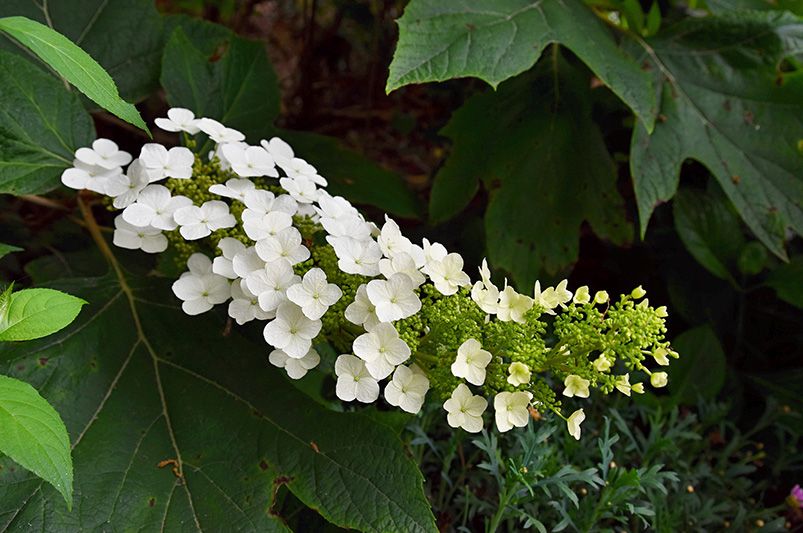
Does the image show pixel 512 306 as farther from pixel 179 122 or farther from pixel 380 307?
pixel 179 122

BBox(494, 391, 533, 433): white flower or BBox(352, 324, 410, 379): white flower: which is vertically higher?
BBox(352, 324, 410, 379): white flower

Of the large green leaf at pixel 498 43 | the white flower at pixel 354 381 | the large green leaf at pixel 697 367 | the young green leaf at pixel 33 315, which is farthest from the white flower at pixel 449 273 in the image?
the large green leaf at pixel 697 367

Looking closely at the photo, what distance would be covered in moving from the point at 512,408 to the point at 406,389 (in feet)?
0.32

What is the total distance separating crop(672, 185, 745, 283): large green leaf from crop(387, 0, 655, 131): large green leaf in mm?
337

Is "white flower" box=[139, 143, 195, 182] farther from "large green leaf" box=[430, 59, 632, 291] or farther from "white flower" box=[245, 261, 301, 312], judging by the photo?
"large green leaf" box=[430, 59, 632, 291]

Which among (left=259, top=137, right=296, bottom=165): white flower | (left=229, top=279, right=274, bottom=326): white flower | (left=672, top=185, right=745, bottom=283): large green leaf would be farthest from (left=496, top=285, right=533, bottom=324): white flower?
(left=672, top=185, right=745, bottom=283): large green leaf

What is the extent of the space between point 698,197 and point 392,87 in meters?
0.74

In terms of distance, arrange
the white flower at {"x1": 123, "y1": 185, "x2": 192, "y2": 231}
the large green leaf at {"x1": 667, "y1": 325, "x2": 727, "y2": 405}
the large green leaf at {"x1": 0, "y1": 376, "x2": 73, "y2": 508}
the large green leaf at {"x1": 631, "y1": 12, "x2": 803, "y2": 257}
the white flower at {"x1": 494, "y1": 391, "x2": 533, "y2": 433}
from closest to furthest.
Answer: the large green leaf at {"x1": 0, "y1": 376, "x2": 73, "y2": 508}, the white flower at {"x1": 494, "y1": 391, "x2": 533, "y2": 433}, the white flower at {"x1": 123, "y1": 185, "x2": 192, "y2": 231}, the large green leaf at {"x1": 631, "y1": 12, "x2": 803, "y2": 257}, the large green leaf at {"x1": 667, "y1": 325, "x2": 727, "y2": 405}

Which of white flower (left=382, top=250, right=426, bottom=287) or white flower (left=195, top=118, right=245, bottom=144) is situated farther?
white flower (left=195, top=118, right=245, bottom=144)

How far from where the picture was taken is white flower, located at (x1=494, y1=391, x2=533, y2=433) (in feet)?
2.14

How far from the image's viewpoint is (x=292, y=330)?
69cm

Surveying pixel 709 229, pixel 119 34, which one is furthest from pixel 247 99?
pixel 709 229

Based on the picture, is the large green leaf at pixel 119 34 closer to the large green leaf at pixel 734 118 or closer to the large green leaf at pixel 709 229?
the large green leaf at pixel 734 118

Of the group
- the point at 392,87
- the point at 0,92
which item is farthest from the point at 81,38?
the point at 392,87
